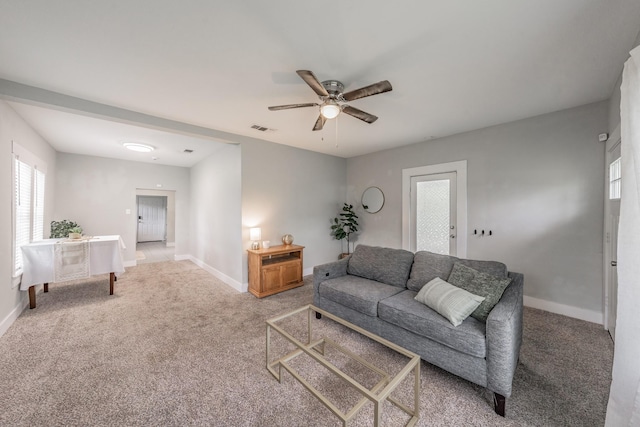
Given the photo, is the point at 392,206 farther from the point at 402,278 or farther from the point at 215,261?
the point at 215,261

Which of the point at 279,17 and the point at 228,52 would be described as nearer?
the point at 279,17

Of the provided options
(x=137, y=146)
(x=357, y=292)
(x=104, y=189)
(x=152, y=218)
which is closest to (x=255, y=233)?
(x=357, y=292)

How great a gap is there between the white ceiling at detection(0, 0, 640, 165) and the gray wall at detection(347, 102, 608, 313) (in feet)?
1.16

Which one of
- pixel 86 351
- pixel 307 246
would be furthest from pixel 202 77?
pixel 307 246

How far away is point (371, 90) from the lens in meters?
1.98

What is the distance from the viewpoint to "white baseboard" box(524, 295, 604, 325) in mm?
2779

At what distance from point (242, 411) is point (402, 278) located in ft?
6.30

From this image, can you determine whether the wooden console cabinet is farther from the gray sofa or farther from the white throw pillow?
the white throw pillow

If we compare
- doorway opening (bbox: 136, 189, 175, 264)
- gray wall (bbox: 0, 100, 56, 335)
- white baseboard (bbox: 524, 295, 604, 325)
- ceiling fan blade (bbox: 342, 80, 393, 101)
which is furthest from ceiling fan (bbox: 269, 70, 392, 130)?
doorway opening (bbox: 136, 189, 175, 264)

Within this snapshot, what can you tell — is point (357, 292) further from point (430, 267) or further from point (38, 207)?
point (38, 207)

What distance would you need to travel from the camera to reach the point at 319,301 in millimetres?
2869

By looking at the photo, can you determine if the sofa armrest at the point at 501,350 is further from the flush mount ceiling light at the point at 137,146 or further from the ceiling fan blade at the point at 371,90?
the flush mount ceiling light at the point at 137,146

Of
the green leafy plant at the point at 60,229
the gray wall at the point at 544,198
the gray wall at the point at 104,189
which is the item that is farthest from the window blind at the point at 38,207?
the gray wall at the point at 544,198

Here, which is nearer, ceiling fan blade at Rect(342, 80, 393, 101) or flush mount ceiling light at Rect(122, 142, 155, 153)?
ceiling fan blade at Rect(342, 80, 393, 101)
